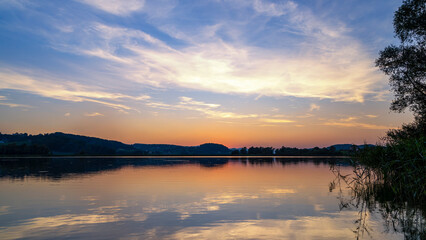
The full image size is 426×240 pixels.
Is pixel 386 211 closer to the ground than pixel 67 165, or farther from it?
farther from it

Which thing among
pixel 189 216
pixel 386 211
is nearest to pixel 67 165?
pixel 189 216

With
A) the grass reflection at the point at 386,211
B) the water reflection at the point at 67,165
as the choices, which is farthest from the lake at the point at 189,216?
the water reflection at the point at 67,165

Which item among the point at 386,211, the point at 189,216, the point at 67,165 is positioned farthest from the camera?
the point at 67,165

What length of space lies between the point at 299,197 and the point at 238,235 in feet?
42.2

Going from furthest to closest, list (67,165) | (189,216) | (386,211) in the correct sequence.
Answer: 1. (67,165)
2. (386,211)
3. (189,216)

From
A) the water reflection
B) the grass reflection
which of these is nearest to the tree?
the grass reflection

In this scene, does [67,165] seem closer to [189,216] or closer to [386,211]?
[189,216]

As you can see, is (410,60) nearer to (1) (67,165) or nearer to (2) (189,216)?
(2) (189,216)

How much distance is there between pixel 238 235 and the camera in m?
13.0

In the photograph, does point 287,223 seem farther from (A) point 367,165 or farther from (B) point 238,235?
(A) point 367,165

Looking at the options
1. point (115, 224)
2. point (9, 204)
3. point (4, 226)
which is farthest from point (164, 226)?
point (9, 204)

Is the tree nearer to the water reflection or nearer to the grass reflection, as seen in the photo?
the grass reflection

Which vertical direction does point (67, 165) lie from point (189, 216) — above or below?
below

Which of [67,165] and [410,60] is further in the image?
[67,165]
